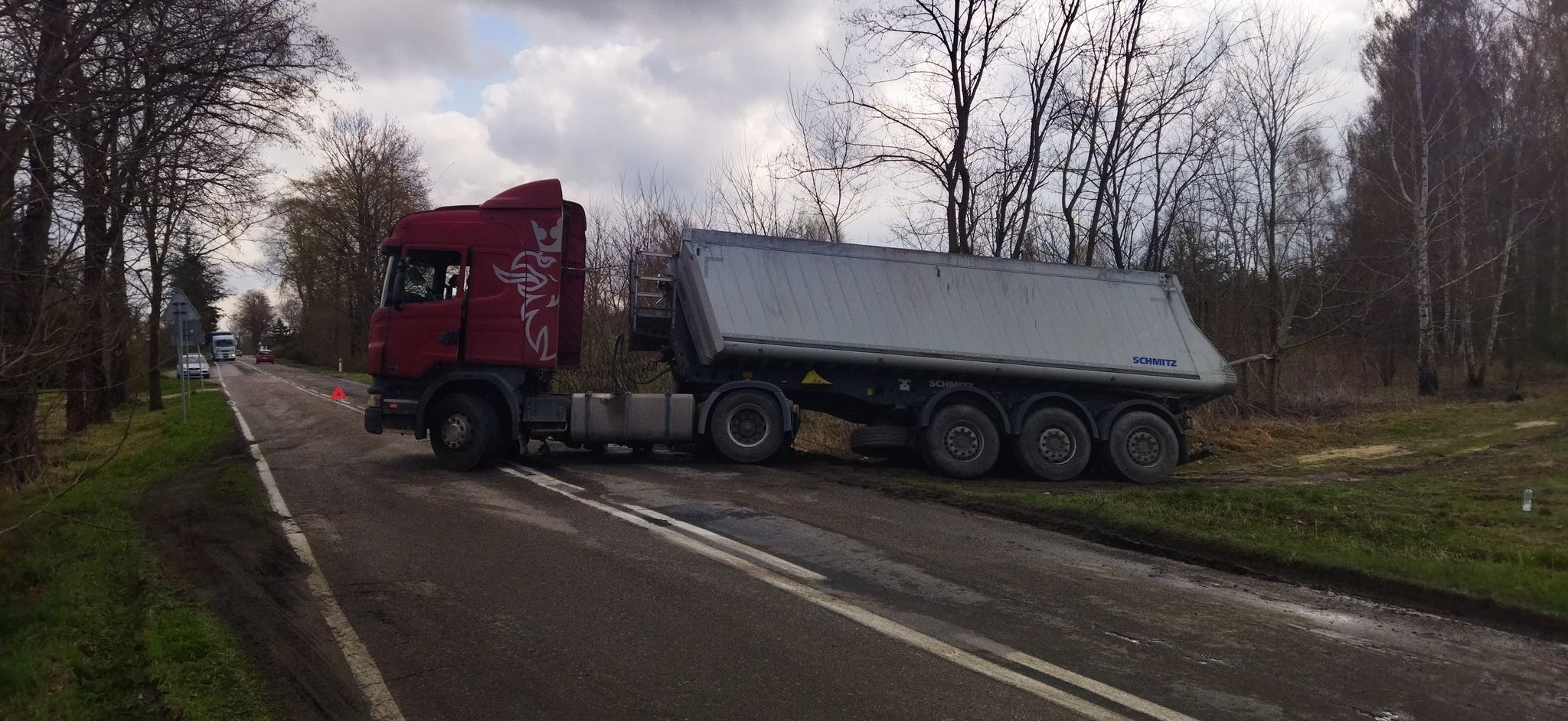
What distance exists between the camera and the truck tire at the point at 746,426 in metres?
13.5

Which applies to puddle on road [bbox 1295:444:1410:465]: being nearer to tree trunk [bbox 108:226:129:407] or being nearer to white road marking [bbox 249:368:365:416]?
tree trunk [bbox 108:226:129:407]

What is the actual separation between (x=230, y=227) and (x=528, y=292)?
3.84 meters

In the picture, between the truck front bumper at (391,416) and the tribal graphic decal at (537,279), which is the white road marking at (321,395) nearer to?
the truck front bumper at (391,416)

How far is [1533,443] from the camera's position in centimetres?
1680

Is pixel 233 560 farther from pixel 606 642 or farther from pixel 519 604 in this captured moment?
pixel 606 642

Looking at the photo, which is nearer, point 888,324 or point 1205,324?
point 888,324

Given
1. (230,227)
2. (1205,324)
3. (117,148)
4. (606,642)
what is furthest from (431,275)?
(1205,324)

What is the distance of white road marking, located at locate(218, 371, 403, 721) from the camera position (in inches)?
176

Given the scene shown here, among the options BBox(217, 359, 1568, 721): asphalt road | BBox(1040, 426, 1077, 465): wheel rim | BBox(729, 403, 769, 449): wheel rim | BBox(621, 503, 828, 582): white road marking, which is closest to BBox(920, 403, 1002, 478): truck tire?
BBox(1040, 426, 1077, 465): wheel rim

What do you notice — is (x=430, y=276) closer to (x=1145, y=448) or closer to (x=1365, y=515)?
(x=1145, y=448)

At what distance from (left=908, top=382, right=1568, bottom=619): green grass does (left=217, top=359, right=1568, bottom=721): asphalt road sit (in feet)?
2.61

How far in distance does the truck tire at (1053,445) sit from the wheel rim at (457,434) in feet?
23.9

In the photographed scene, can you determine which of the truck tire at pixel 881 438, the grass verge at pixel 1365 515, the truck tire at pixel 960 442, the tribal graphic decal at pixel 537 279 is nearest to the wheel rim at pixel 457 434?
the tribal graphic decal at pixel 537 279

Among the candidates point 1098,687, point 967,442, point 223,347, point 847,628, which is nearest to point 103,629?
point 847,628
